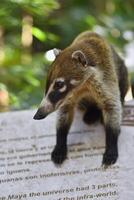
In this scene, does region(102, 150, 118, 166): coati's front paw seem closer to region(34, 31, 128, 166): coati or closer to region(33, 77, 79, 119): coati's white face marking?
region(34, 31, 128, 166): coati

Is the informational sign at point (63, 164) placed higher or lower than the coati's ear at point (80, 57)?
lower

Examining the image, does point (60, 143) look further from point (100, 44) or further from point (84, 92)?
point (100, 44)

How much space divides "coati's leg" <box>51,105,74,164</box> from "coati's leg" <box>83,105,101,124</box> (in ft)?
0.49

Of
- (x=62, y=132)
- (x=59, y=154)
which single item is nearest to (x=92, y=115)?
(x=62, y=132)

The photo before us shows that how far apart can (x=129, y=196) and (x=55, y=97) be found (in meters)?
0.61

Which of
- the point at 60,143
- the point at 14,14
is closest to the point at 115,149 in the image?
the point at 60,143

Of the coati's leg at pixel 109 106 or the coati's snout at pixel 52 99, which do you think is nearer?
the coati's snout at pixel 52 99

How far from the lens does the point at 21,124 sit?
356 cm

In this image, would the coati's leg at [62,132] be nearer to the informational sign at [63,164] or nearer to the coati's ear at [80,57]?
the informational sign at [63,164]

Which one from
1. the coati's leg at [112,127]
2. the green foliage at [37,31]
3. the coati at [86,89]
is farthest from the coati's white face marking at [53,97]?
the green foliage at [37,31]

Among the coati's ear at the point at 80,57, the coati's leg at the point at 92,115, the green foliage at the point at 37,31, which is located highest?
the green foliage at the point at 37,31

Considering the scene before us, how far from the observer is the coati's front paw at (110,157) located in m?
3.10

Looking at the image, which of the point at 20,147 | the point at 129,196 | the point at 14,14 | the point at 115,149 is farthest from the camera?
the point at 14,14

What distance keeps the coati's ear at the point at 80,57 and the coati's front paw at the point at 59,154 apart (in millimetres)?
514
